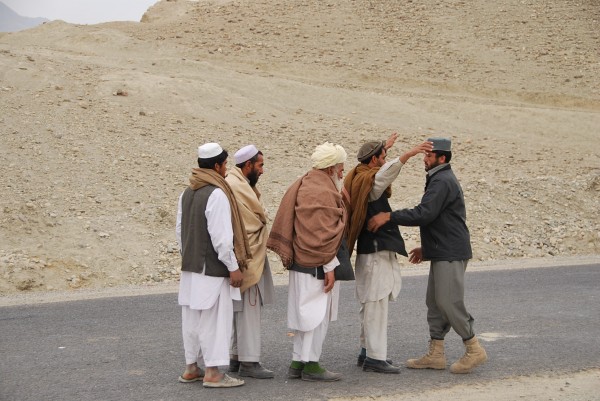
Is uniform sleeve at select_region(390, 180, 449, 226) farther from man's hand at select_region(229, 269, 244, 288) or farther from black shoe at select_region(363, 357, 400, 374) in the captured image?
man's hand at select_region(229, 269, 244, 288)

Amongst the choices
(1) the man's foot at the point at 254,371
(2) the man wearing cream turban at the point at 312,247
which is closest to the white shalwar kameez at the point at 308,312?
(2) the man wearing cream turban at the point at 312,247

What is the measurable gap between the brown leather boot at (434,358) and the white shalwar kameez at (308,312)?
902mm

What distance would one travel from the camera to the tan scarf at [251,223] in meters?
6.76

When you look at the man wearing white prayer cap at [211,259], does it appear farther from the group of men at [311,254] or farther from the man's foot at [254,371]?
the man's foot at [254,371]

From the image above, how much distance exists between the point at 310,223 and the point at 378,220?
0.58 meters

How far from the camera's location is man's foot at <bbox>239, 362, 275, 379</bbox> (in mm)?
6859

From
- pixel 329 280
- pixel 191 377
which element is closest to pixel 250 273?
pixel 329 280

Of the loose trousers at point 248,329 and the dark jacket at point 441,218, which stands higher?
the dark jacket at point 441,218

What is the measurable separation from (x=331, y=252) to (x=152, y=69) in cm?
2147

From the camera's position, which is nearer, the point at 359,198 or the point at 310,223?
the point at 310,223

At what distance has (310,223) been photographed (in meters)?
6.60

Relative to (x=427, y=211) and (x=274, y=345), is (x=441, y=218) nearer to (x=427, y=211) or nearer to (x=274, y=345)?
(x=427, y=211)

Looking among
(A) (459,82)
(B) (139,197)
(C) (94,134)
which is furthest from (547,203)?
(A) (459,82)

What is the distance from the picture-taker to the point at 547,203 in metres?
16.9
